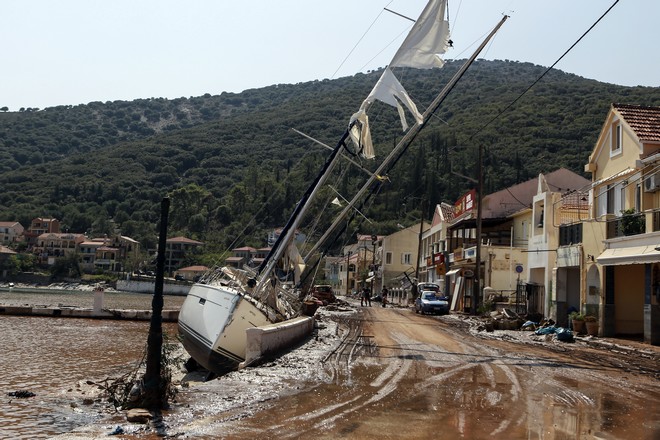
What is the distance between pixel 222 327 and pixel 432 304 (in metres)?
27.7

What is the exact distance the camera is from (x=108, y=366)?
65.2 ft

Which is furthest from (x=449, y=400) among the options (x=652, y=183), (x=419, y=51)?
(x=652, y=183)

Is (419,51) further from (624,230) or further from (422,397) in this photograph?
(422,397)

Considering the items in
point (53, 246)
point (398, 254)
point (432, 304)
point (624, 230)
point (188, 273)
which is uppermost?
point (53, 246)

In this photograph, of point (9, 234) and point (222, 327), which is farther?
point (9, 234)

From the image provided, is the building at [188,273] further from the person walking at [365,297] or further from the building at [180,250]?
the person walking at [365,297]

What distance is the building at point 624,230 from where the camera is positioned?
24.0 meters

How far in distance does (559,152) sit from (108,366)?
349ft

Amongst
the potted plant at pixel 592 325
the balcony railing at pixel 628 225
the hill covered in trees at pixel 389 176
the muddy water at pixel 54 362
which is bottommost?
the muddy water at pixel 54 362

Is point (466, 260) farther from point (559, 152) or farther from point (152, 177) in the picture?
point (152, 177)

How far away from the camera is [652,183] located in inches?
974

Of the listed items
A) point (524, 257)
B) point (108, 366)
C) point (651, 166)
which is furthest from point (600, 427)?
point (524, 257)

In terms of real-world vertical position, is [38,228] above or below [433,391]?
above

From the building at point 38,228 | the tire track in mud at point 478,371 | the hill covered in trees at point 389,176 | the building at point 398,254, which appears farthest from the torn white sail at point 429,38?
the building at point 38,228
